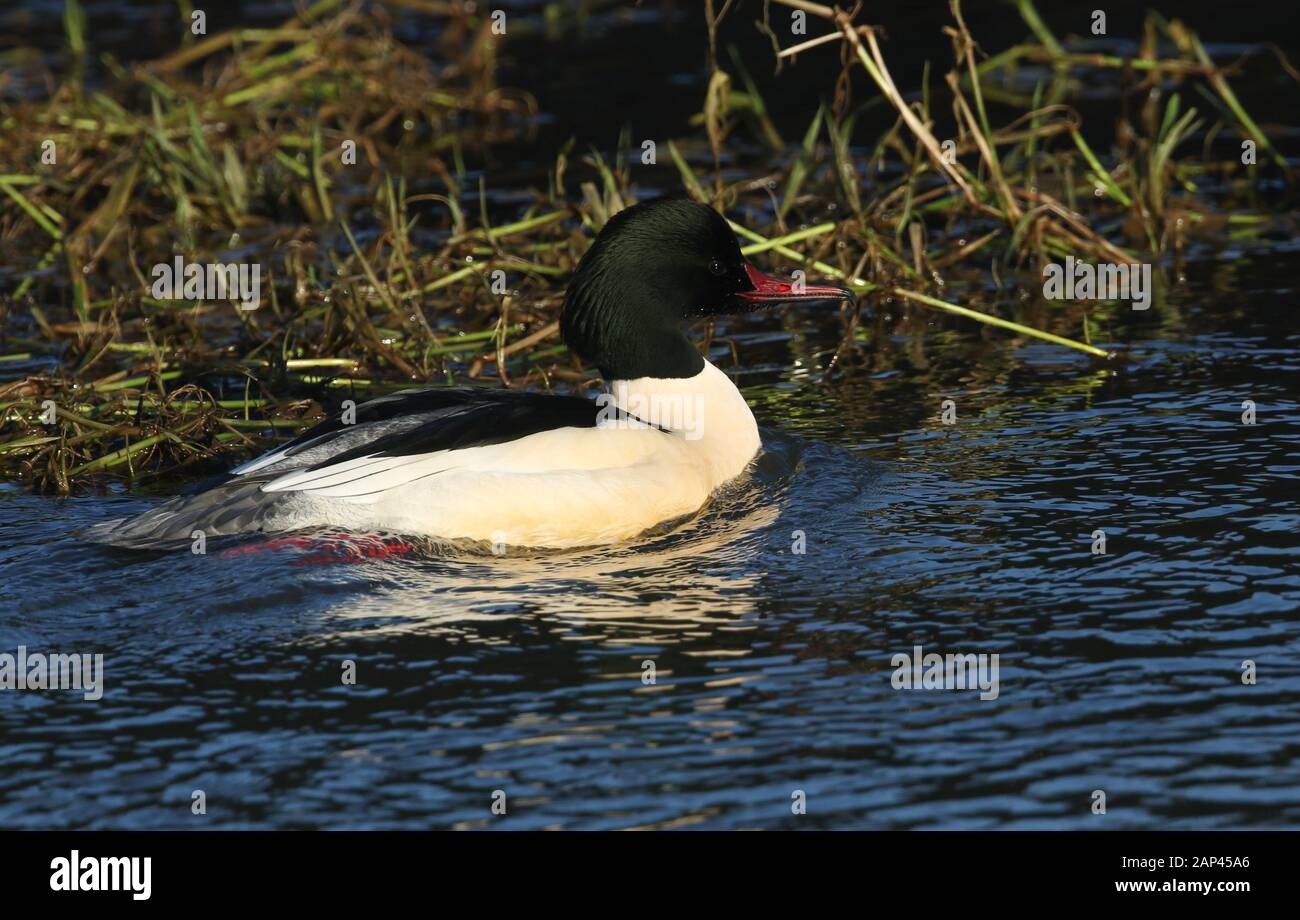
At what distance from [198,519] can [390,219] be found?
3.58 metres

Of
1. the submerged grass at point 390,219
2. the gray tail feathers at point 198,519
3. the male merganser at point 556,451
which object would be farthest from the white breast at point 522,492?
the submerged grass at point 390,219

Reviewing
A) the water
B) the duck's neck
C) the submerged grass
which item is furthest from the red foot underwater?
the submerged grass

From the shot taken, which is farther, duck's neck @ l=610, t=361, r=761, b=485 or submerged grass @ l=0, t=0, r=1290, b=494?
submerged grass @ l=0, t=0, r=1290, b=494

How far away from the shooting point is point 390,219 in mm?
10109

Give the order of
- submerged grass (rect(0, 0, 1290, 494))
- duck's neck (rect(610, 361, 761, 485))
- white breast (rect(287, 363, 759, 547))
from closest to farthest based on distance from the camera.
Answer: white breast (rect(287, 363, 759, 547)), duck's neck (rect(610, 361, 761, 485)), submerged grass (rect(0, 0, 1290, 494))

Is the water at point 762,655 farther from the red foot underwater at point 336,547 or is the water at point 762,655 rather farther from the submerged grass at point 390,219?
the submerged grass at point 390,219

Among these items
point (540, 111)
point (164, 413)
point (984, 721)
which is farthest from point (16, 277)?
point (984, 721)

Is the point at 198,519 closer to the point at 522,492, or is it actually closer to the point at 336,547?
the point at 336,547

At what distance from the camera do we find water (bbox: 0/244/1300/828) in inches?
197

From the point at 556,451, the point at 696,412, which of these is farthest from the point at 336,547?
the point at 696,412

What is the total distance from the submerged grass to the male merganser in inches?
50.8

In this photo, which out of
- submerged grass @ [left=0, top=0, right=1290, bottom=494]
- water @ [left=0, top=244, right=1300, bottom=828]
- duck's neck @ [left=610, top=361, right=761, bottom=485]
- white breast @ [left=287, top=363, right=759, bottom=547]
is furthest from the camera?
submerged grass @ [left=0, top=0, right=1290, bottom=494]

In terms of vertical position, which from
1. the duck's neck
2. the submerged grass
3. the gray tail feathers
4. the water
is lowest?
the water

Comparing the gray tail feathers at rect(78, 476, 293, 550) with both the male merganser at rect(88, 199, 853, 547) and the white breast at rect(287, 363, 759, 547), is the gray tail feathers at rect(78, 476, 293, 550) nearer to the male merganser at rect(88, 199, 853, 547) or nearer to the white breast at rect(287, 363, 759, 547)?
the male merganser at rect(88, 199, 853, 547)
